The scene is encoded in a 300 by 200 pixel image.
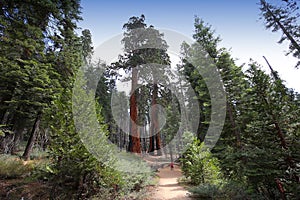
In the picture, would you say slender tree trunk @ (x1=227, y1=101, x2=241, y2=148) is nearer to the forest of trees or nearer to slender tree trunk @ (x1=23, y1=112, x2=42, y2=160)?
the forest of trees

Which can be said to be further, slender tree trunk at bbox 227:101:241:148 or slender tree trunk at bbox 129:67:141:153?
slender tree trunk at bbox 129:67:141:153

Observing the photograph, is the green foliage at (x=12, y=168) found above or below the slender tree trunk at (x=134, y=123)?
below

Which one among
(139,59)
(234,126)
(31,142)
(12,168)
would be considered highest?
(139,59)

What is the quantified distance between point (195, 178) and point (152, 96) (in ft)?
35.1

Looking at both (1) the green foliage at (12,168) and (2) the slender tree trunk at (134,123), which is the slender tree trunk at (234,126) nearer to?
(2) the slender tree trunk at (134,123)

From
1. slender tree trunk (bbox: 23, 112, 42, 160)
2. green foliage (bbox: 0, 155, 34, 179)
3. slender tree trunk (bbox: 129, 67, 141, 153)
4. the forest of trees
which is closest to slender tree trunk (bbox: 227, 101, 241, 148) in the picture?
the forest of trees

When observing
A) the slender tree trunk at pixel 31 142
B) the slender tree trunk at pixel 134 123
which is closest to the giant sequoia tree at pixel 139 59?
the slender tree trunk at pixel 134 123

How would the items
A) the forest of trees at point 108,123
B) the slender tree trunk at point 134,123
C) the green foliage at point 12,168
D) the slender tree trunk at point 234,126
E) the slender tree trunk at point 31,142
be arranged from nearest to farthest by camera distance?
1. the forest of trees at point 108,123
2. the slender tree trunk at point 234,126
3. the green foliage at point 12,168
4. the slender tree trunk at point 31,142
5. the slender tree trunk at point 134,123

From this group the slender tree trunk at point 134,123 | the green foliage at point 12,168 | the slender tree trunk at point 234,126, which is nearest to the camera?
the slender tree trunk at point 234,126

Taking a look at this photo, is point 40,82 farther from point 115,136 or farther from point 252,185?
point 115,136

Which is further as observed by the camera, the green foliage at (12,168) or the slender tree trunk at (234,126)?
the green foliage at (12,168)

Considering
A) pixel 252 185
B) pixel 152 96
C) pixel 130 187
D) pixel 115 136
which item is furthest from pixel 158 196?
pixel 115 136

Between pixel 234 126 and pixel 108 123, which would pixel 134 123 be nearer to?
pixel 108 123

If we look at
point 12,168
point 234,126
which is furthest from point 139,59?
point 12,168
